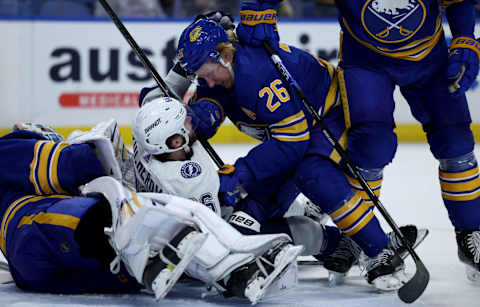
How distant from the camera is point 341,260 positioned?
2.73 metres

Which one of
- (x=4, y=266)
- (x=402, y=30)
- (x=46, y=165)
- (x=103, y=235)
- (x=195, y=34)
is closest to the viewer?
(x=103, y=235)

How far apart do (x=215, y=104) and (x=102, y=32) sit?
332cm

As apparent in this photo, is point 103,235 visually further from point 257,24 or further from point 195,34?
point 257,24

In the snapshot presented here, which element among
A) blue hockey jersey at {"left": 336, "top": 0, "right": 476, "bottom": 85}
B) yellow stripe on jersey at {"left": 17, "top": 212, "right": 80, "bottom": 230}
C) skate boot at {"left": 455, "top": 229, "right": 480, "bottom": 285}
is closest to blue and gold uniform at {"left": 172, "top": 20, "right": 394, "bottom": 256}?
blue hockey jersey at {"left": 336, "top": 0, "right": 476, "bottom": 85}

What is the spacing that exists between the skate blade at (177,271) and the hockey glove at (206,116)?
1.92ft

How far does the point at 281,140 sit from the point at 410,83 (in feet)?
1.59

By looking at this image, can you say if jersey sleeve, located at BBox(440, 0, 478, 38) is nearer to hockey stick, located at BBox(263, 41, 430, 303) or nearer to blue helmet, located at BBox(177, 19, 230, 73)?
hockey stick, located at BBox(263, 41, 430, 303)

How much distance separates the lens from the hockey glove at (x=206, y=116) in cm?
278

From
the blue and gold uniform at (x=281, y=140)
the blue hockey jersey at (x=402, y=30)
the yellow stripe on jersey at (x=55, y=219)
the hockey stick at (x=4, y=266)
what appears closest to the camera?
the yellow stripe on jersey at (x=55, y=219)

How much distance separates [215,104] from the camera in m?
2.85

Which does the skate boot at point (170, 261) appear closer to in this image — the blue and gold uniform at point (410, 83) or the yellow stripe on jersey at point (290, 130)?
the yellow stripe on jersey at point (290, 130)

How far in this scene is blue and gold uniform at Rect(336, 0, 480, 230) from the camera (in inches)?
106

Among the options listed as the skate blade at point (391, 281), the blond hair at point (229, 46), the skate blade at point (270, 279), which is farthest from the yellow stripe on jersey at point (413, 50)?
the skate blade at point (270, 279)

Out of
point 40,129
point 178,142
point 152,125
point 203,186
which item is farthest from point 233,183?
point 40,129
